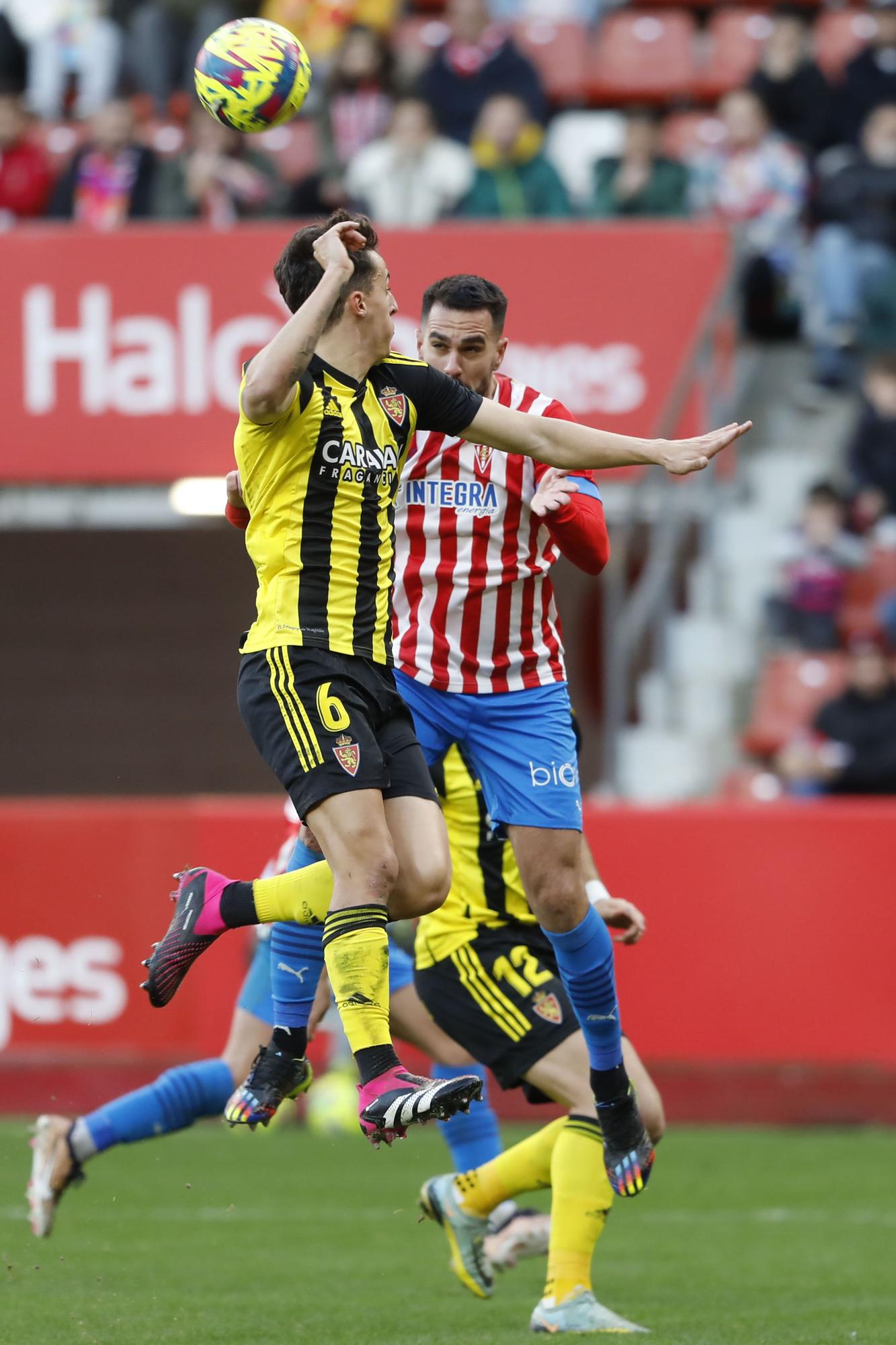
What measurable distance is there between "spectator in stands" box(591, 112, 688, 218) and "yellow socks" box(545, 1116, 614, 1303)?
8.27 metres

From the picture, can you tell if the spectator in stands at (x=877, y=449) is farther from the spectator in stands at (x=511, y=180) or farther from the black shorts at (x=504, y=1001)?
the black shorts at (x=504, y=1001)

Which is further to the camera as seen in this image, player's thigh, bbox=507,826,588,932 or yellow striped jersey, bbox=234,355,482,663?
player's thigh, bbox=507,826,588,932

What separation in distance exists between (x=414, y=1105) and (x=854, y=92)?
10.7 metres

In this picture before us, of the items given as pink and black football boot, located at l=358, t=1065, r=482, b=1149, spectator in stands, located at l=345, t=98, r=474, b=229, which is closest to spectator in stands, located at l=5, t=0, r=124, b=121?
spectator in stands, located at l=345, t=98, r=474, b=229

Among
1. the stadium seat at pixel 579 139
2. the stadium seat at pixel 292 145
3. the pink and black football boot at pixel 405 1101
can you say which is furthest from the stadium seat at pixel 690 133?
the pink and black football boot at pixel 405 1101

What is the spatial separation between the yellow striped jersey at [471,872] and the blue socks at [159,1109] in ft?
2.95

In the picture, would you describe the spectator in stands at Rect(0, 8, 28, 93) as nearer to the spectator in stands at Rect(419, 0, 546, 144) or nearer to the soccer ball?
the spectator in stands at Rect(419, 0, 546, 144)

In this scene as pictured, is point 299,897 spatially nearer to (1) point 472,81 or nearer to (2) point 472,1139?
(2) point 472,1139

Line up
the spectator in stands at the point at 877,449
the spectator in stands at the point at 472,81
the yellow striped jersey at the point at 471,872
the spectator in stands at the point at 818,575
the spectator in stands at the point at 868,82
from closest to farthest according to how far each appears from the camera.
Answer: the yellow striped jersey at the point at 471,872 → the spectator in stands at the point at 818,575 → the spectator in stands at the point at 877,449 → the spectator in stands at the point at 868,82 → the spectator in stands at the point at 472,81

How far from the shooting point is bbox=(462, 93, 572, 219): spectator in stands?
13516 mm

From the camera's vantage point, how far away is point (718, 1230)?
8234 mm

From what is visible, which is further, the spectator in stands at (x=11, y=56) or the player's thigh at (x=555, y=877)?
the spectator in stands at (x=11, y=56)

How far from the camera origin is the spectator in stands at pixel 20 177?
46.3 ft

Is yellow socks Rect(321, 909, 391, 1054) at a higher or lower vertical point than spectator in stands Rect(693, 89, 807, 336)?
lower
